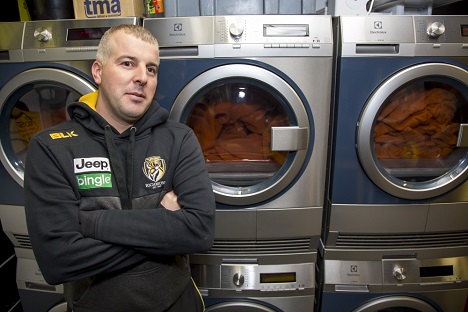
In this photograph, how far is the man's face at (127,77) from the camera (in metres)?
1.01

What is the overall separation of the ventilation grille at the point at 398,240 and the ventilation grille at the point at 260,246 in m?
0.20

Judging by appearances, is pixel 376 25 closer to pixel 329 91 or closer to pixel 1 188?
pixel 329 91

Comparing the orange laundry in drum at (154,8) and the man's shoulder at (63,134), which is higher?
the orange laundry in drum at (154,8)

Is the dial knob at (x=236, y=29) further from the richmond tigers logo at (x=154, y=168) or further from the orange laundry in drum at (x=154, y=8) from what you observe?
the richmond tigers logo at (x=154, y=168)

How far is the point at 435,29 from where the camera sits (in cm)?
125

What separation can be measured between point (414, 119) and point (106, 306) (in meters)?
1.54

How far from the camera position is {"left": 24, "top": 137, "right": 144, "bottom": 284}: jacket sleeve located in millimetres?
913

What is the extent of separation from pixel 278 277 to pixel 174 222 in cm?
80

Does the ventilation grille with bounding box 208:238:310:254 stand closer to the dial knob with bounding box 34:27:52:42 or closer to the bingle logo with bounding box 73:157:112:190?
the bingle logo with bounding box 73:157:112:190

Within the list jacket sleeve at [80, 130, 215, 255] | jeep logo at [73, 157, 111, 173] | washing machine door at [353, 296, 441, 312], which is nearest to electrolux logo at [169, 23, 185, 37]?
jacket sleeve at [80, 130, 215, 255]

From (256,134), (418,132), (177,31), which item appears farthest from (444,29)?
(177,31)

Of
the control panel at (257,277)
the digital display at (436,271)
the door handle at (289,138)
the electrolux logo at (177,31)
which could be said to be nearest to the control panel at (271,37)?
the electrolux logo at (177,31)

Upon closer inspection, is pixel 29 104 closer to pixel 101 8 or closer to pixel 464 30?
pixel 101 8

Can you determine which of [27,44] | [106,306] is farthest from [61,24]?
[106,306]
